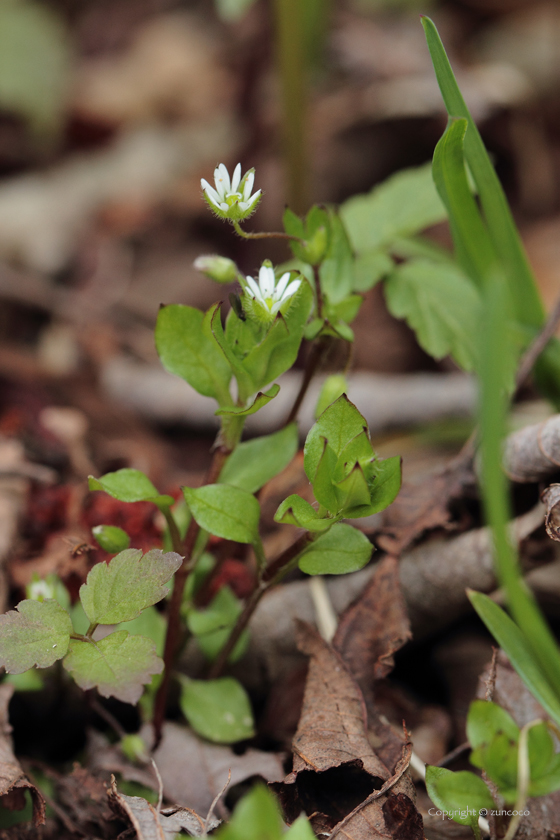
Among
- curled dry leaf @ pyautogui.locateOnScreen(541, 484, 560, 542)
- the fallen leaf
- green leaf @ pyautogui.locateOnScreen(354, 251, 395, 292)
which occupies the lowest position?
the fallen leaf

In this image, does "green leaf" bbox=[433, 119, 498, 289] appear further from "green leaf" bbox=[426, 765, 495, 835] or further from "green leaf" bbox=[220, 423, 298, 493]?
"green leaf" bbox=[426, 765, 495, 835]

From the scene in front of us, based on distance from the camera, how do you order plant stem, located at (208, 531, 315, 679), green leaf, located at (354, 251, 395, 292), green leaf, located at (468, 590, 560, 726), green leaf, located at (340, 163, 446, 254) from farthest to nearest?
green leaf, located at (340, 163, 446, 254) < green leaf, located at (354, 251, 395, 292) < plant stem, located at (208, 531, 315, 679) < green leaf, located at (468, 590, 560, 726)

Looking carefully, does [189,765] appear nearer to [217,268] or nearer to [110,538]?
[110,538]

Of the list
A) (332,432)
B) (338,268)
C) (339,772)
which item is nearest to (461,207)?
(338,268)

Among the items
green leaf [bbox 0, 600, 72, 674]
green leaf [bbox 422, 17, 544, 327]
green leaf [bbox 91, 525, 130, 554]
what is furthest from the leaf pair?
green leaf [bbox 422, 17, 544, 327]

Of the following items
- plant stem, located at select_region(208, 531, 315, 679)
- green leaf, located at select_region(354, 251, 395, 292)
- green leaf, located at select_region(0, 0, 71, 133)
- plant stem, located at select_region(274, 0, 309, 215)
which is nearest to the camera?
plant stem, located at select_region(208, 531, 315, 679)

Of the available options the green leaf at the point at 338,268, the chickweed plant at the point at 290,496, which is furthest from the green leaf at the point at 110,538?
the green leaf at the point at 338,268
